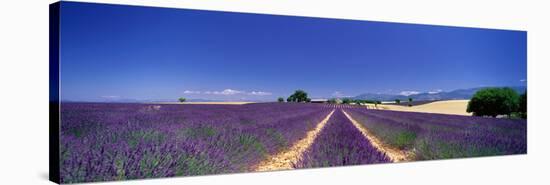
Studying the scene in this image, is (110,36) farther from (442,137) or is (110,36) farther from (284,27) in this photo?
(442,137)

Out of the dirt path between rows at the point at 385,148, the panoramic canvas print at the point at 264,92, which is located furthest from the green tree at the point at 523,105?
the dirt path between rows at the point at 385,148

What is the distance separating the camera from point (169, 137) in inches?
224

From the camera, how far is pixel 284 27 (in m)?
6.57

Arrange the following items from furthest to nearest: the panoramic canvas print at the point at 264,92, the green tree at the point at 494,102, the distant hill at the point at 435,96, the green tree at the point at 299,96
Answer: the green tree at the point at 494,102
the distant hill at the point at 435,96
the green tree at the point at 299,96
the panoramic canvas print at the point at 264,92

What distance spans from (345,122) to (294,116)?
69cm

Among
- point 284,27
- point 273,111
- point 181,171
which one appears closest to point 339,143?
point 273,111

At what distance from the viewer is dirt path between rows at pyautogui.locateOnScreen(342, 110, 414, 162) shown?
7035mm

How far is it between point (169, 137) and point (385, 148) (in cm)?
284

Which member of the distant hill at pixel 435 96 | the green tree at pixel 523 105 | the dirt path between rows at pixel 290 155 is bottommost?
the dirt path between rows at pixel 290 155

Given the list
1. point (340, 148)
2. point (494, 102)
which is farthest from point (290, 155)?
point (494, 102)

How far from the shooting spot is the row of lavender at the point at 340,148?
6.58 metres

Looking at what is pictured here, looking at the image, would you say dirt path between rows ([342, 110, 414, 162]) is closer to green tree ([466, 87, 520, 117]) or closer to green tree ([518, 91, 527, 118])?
green tree ([466, 87, 520, 117])

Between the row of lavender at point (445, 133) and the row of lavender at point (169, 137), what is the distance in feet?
3.62

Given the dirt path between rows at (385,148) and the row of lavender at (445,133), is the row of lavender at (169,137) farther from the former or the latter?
the row of lavender at (445,133)
